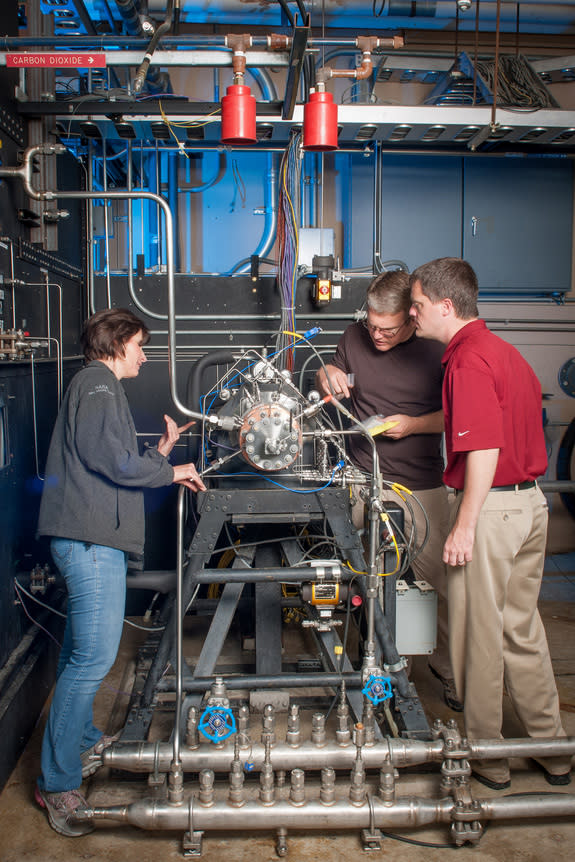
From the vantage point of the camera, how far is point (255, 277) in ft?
11.1

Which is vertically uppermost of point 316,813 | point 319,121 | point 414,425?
point 319,121

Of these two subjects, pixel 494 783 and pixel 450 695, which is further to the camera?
pixel 450 695

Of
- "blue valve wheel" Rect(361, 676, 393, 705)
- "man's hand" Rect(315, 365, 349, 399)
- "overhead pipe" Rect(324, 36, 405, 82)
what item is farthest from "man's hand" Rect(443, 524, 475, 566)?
"overhead pipe" Rect(324, 36, 405, 82)

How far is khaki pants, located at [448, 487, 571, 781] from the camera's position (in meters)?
1.95

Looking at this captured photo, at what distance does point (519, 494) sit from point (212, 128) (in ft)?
5.84

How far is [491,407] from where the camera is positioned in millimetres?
1850

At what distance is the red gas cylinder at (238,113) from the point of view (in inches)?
77.3

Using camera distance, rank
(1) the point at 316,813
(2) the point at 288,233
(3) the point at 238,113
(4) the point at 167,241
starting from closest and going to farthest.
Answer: (1) the point at 316,813 < (3) the point at 238,113 < (4) the point at 167,241 < (2) the point at 288,233

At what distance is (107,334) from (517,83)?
2468mm

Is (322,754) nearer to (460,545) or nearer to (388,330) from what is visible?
(460,545)

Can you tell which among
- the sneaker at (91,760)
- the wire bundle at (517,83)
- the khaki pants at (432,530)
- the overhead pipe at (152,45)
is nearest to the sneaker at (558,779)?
the khaki pants at (432,530)

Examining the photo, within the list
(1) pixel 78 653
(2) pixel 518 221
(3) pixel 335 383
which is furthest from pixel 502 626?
(2) pixel 518 221

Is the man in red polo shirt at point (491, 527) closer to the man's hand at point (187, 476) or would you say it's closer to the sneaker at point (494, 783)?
the sneaker at point (494, 783)

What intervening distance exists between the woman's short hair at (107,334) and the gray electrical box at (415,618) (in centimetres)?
118
